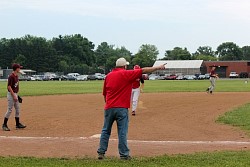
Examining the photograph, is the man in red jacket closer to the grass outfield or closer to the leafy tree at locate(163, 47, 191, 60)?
the grass outfield

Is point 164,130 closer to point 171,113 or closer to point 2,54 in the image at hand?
point 171,113

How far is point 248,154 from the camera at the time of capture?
344 inches

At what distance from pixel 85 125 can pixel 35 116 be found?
11.2 ft

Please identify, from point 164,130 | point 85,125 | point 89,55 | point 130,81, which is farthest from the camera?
point 89,55

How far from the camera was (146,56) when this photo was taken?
464 ft

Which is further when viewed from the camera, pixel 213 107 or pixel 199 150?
pixel 213 107

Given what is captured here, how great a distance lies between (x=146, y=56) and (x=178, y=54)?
2365 centimetres

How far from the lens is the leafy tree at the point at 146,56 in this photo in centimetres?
13612

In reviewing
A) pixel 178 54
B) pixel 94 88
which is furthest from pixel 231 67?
pixel 94 88

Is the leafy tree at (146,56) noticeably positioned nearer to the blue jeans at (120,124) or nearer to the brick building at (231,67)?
the brick building at (231,67)

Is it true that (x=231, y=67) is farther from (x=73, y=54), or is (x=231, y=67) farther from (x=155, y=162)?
(x=155, y=162)

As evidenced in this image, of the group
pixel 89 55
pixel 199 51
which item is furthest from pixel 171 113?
pixel 199 51

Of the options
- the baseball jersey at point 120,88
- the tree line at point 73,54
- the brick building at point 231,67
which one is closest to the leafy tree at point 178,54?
the tree line at point 73,54

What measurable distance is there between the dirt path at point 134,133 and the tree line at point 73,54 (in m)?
110
